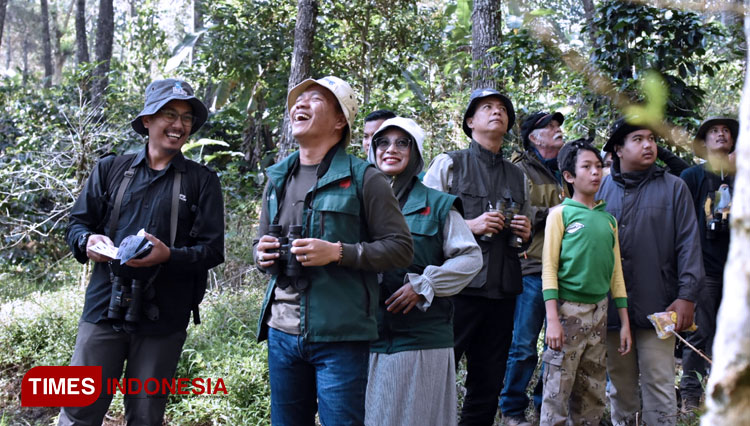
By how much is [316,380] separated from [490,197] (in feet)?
6.49

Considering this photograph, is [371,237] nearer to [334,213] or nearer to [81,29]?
[334,213]

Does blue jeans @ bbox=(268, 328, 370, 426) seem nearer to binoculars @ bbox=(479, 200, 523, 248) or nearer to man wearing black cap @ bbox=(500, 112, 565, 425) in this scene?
binoculars @ bbox=(479, 200, 523, 248)

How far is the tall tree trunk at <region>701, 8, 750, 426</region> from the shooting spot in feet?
2.88

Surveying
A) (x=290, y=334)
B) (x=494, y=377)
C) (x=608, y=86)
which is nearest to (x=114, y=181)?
(x=290, y=334)

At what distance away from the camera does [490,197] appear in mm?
4227

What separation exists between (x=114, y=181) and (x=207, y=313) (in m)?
3.34

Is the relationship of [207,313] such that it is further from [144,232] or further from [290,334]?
[290,334]

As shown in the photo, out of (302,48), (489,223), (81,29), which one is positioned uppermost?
(81,29)

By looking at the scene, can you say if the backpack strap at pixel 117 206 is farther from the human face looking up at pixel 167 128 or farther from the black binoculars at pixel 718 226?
the black binoculars at pixel 718 226

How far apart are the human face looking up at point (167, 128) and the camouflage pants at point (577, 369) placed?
8.30 feet

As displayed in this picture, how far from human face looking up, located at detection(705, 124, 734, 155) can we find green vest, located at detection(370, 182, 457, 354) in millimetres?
2625

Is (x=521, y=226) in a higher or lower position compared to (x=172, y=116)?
lower

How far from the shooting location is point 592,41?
731cm

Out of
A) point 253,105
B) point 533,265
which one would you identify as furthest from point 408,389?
point 253,105
